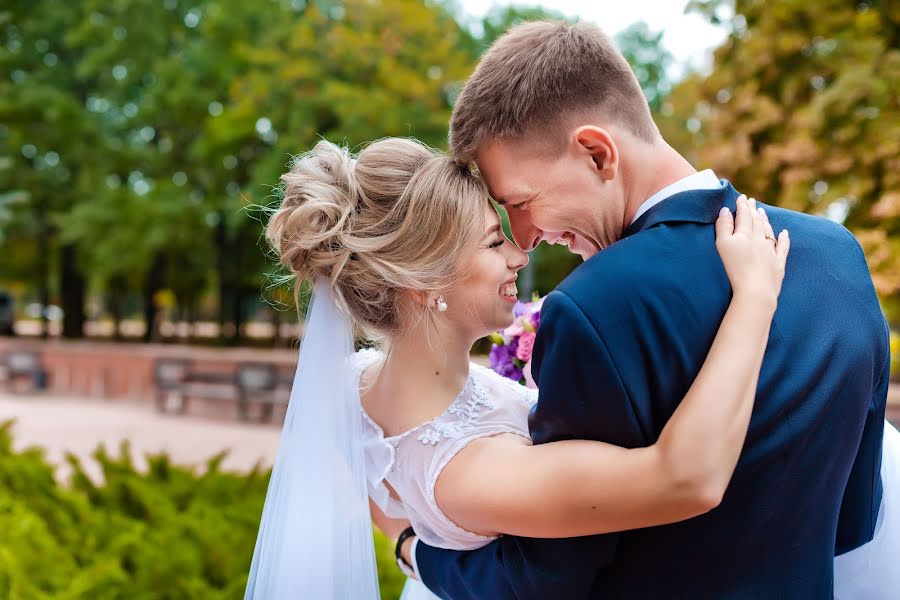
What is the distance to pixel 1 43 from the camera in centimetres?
2167

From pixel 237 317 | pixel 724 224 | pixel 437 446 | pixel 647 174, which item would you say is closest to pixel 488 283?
pixel 437 446

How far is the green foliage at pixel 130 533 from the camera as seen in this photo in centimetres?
354

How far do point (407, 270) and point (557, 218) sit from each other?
48 cm

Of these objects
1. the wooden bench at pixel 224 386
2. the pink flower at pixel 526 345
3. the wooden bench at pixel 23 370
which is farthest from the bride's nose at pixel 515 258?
the wooden bench at pixel 23 370

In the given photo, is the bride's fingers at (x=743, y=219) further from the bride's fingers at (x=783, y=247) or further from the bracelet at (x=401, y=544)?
the bracelet at (x=401, y=544)

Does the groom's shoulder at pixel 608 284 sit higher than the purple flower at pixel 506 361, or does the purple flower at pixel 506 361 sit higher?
the groom's shoulder at pixel 608 284

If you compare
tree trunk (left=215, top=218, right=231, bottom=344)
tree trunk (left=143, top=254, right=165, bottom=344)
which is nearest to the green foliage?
tree trunk (left=215, top=218, right=231, bottom=344)

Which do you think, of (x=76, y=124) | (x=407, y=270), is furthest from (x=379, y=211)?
(x=76, y=124)

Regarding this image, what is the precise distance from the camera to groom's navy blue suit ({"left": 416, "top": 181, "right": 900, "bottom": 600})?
145 cm

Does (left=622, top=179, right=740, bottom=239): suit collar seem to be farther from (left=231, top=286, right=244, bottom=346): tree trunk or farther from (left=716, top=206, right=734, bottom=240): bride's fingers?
(left=231, top=286, right=244, bottom=346): tree trunk

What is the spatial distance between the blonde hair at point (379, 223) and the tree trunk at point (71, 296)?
26.0 meters

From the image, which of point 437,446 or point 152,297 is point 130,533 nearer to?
point 437,446

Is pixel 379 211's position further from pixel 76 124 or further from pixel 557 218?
pixel 76 124

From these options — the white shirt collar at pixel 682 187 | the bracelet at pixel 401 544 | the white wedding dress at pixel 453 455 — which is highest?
the white shirt collar at pixel 682 187
